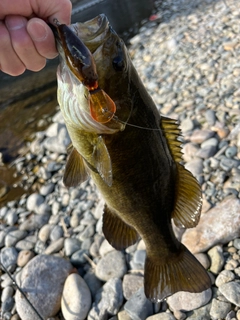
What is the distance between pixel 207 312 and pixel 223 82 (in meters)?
4.04

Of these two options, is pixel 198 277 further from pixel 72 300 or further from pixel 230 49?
pixel 230 49

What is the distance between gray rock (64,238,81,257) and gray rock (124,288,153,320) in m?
1.12

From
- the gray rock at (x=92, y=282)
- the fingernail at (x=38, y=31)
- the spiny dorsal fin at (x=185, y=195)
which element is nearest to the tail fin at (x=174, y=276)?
the spiny dorsal fin at (x=185, y=195)

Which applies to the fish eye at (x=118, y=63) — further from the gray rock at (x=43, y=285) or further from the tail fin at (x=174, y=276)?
the gray rock at (x=43, y=285)

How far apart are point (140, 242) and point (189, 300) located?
92cm

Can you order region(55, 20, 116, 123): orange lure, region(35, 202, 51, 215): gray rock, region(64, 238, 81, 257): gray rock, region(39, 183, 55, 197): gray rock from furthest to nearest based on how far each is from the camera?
1. region(39, 183, 55, 197): gray rock
2. region(35, 202, 51, 215): gray rock
3. region(64, 238, 81, 257): gray rock
4. region(55, 20, 116, 123): orange lure

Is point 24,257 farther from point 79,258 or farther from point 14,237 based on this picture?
point 79,258

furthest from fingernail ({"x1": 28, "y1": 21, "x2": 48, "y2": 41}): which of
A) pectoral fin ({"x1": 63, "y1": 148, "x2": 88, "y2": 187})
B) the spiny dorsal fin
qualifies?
the spiny dorsal fin

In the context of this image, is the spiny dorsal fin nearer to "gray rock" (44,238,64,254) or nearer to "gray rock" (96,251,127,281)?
"gray rock" (96,251,127,281)

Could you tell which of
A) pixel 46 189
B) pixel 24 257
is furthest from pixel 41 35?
pixel 46 189

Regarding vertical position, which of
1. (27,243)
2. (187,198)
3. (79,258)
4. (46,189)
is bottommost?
(46,189)

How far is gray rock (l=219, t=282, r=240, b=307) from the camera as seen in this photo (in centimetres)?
285

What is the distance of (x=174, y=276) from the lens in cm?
255

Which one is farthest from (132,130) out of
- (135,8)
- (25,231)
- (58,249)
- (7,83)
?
(135,8)
